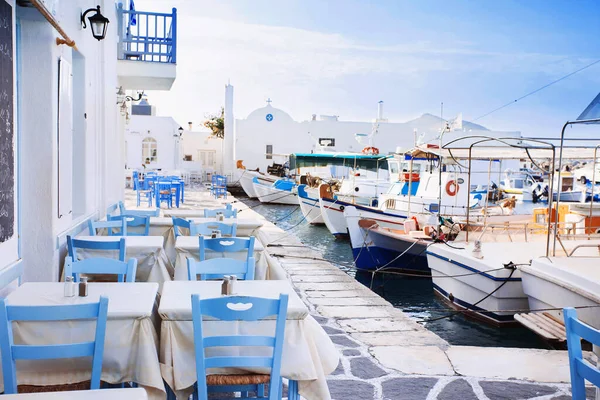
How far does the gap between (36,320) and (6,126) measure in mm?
2043

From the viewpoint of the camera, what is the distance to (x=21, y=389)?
331cm

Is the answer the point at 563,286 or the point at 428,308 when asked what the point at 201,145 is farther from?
the point at 563,286

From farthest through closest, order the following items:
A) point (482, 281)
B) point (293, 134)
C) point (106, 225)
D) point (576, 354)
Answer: point (293, 134)
point (482, 281)
point (106, 225)
point (576, 354)

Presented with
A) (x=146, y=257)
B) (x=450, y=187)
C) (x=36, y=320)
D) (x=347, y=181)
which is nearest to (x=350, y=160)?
(x=347, y=181)

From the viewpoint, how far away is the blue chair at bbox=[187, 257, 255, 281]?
465cm

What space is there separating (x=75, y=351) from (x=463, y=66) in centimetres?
6234

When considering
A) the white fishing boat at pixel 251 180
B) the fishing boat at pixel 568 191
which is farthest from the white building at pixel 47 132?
the fishing boat at pixel 568 191

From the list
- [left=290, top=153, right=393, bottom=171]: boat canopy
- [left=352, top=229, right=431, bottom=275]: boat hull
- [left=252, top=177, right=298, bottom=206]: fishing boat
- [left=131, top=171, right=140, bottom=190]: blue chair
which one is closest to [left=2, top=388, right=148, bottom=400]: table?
[left=352, top=229, right=431, bottom=275]: boat hull

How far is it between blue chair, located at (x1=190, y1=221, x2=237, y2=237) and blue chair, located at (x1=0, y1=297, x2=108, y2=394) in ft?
13.7

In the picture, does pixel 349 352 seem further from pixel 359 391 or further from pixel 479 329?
pixel 479 329

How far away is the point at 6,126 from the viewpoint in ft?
15.0

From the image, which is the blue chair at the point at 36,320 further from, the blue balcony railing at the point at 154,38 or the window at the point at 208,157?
the window at the point at 208,157

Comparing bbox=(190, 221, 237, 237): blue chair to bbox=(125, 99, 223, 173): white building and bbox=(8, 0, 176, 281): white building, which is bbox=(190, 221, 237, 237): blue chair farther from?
bbox=(125, 99, 223, 173): white building

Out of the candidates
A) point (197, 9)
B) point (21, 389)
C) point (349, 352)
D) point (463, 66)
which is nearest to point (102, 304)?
point (21, 389)
